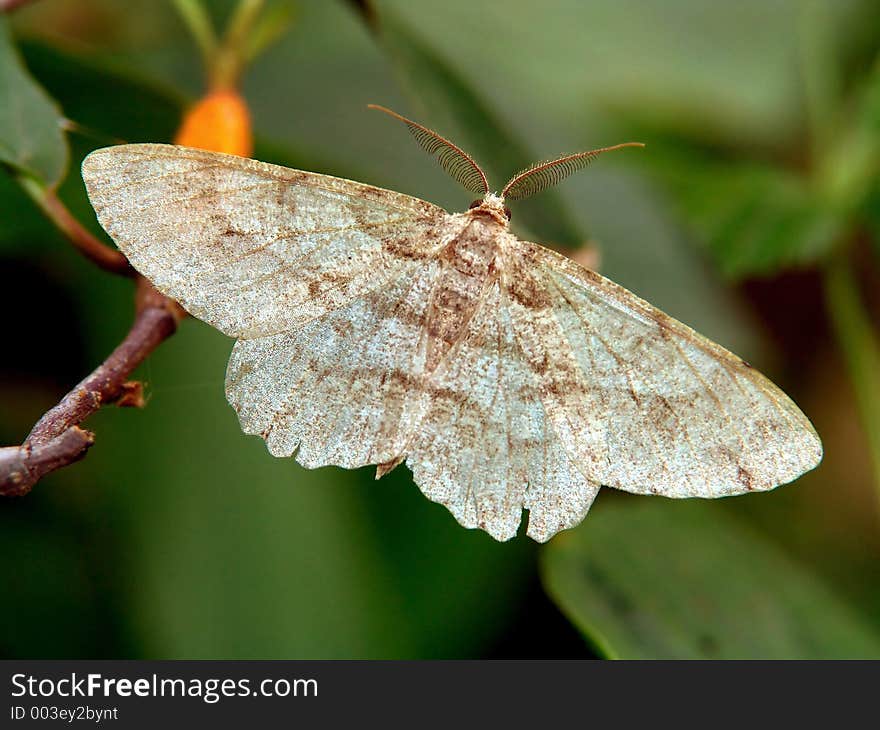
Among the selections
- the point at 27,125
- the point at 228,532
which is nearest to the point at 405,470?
the point at 228,532

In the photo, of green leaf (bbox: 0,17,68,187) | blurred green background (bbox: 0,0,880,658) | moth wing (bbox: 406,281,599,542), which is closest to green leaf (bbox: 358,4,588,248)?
blurred green background (bbox: 0,0,880,658)

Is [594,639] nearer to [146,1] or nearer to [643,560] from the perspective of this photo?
[643,560]

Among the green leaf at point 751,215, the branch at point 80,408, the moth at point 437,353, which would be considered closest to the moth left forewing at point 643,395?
the moth at point 437,353

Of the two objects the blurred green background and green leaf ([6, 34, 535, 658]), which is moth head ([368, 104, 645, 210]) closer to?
the blurred green background

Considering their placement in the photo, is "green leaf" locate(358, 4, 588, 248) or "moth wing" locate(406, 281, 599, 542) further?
"green leaf" locate(358, 4, 588, 248)

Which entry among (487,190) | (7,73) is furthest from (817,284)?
(7,73)

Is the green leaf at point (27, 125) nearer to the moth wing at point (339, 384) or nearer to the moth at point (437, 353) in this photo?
the moth at point (437, 353)

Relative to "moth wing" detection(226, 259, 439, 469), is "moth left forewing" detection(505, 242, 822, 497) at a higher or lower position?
higher
